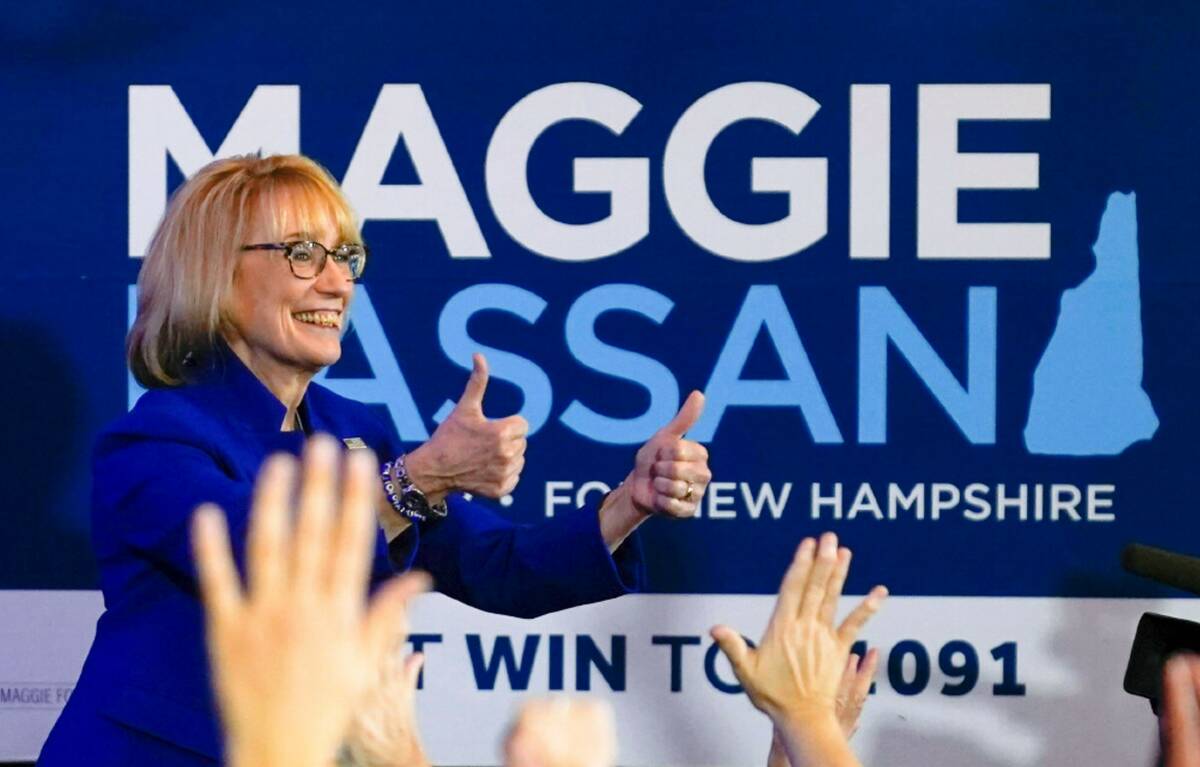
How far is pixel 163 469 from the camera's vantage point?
6.59ft

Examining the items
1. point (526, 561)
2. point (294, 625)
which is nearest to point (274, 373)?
point (526, 561)

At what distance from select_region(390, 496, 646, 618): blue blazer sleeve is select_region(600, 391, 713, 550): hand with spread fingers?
5 cm

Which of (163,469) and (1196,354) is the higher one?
(1196,354)

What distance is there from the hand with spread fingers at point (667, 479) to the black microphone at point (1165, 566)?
2.12ft

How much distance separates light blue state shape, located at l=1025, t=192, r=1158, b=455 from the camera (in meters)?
3.14

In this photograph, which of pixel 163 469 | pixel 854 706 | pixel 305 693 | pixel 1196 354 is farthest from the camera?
pixel 1196 354

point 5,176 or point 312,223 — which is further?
point 5,176

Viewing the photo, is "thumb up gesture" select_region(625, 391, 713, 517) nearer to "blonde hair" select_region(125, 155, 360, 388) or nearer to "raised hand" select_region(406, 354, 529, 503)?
"raised hand" select_region(406, 354, 529, 503)

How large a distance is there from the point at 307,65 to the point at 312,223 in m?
1.03

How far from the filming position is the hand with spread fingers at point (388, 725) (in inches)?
70.7

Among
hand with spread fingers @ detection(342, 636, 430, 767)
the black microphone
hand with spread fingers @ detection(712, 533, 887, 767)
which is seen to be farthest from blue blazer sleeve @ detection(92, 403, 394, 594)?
the black microphone

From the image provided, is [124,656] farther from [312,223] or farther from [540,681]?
A: [540,681]

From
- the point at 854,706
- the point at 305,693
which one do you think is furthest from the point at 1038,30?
the point at 305,693

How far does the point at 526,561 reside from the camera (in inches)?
93.0
